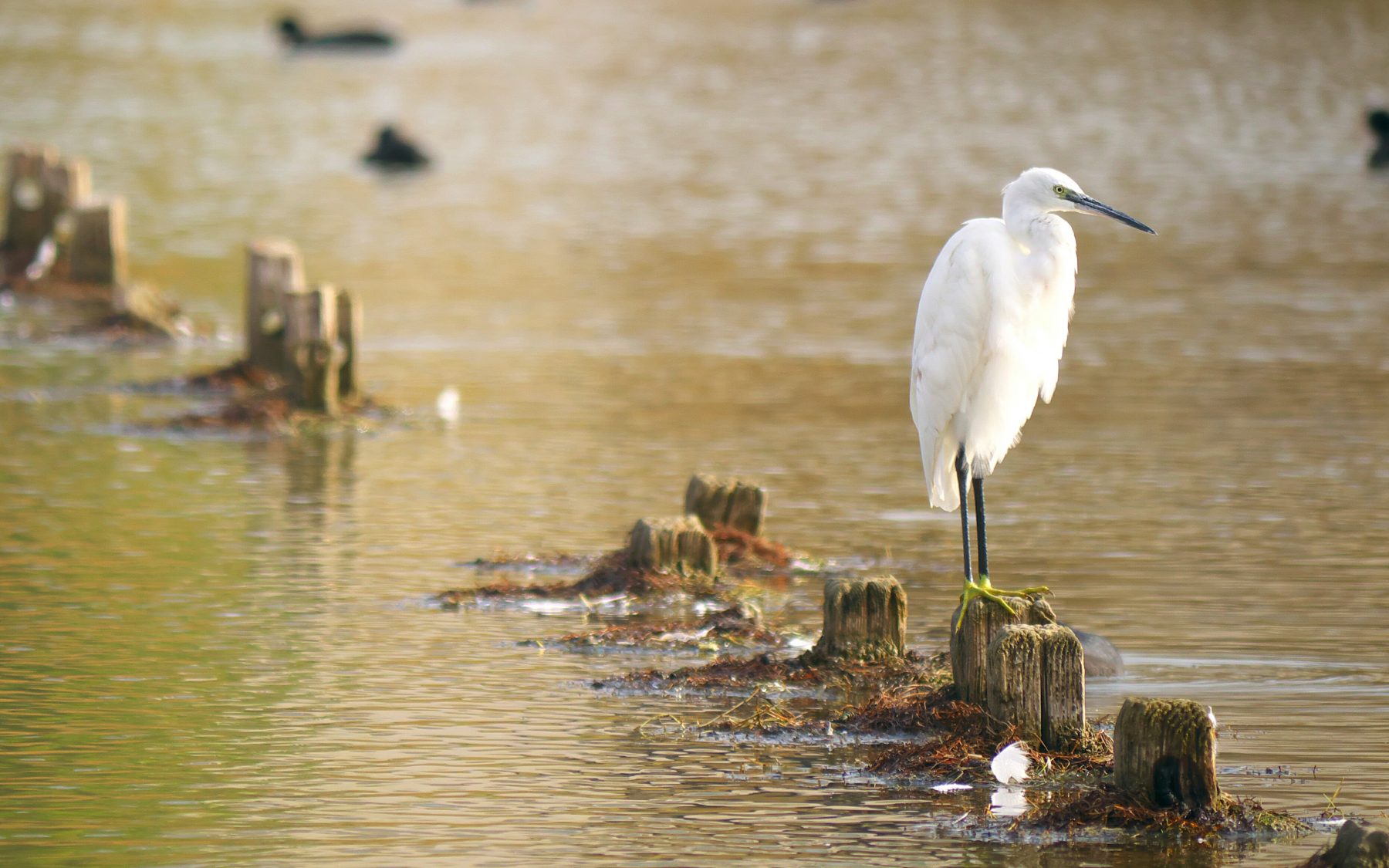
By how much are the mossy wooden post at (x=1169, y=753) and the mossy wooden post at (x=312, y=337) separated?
1117cm

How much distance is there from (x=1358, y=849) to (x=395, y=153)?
4032cm

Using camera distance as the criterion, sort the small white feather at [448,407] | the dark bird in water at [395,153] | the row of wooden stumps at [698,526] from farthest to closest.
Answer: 1. the dark bird in water at [395,153]
2. the small white feather at [448,407]
3. the row of wooden stumps at [698,526]

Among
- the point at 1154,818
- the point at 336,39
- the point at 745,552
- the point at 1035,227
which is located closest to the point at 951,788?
the point at 1154,818

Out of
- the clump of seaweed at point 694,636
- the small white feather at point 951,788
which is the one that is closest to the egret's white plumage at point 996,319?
the clump of seaweed at point 694,636

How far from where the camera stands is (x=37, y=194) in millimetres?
28750

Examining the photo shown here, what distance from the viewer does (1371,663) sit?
1227 cm

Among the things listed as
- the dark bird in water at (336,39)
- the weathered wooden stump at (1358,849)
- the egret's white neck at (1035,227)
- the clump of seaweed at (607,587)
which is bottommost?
the weathered wooden stump at (1358,849)

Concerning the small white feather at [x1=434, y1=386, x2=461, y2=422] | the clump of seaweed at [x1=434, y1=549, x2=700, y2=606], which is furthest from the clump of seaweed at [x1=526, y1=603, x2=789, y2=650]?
the small white feather at [x1=434, y1=386, x2=461, y2=422]

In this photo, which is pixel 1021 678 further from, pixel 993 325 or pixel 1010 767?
pixel 993 325

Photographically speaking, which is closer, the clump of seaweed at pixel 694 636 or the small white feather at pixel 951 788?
the small white feather at pixel 951 788

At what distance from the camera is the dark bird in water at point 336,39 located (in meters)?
82.8

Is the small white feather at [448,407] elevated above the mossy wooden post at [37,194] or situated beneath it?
situated beneath

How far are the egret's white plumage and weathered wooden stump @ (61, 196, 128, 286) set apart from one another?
52.2 ft

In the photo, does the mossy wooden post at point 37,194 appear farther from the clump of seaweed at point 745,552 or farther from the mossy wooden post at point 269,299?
the clump of seaweed at point 745,552
